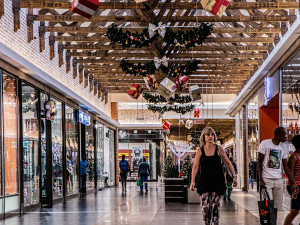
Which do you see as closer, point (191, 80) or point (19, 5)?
point (19, 5)

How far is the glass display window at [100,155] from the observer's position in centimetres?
2320

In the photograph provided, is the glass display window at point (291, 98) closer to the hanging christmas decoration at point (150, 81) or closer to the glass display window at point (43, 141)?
the hanging christmas decoration at point (150, 81)

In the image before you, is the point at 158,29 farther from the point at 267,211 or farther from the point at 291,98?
the point at 267,211

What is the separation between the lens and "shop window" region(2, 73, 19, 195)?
425 inches

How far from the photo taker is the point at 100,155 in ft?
78.5

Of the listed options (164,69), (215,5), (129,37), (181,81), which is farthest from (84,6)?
(181,81)

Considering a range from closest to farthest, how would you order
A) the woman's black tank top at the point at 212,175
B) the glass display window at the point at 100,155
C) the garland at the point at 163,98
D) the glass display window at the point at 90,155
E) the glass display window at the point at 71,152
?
the woman's black tank top at the point at 212,175 < the glass display window at the point at 71,152 < the garland at the point at 163,98 < the glass display window at the point at 90,155 < the glass display window at the point at 100,155

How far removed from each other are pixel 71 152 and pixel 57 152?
2195 mm

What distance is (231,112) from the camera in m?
26.0

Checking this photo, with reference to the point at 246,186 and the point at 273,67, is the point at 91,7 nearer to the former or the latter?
the point at 273,67

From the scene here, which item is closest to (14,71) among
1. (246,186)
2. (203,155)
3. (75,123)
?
(203,155)

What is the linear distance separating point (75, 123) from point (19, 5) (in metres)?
7.92

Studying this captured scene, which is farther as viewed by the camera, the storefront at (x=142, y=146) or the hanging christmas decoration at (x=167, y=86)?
the storefront at (x=142, y=146)

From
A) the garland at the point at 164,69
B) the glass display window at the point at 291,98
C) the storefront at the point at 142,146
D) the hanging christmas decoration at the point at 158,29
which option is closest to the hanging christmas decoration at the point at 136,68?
the garland at the point at 164,69
